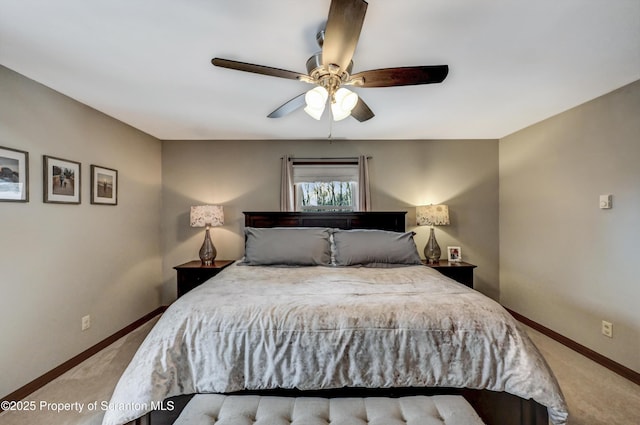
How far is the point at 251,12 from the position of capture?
4.53 feet

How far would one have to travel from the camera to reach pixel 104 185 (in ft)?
9.01

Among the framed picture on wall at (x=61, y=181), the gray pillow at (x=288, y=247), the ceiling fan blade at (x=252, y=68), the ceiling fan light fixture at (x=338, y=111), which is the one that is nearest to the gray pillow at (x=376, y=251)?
the gray pillow at (x=288, y=247)

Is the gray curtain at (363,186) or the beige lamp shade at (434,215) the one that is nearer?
the beige lamp shade at (434,215)

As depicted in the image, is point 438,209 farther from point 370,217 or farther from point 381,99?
point 381,99

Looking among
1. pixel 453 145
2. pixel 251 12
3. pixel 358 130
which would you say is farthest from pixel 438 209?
pixel 251 12

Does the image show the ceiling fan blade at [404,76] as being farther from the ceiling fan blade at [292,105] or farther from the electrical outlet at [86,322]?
the electrical outlet at [86,322]

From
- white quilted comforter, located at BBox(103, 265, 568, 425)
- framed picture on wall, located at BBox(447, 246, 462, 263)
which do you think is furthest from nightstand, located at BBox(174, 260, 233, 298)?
framed picture on wall, located at BBox(447, 246, 462, 263)

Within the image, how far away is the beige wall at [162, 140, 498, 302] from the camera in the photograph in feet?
12.0

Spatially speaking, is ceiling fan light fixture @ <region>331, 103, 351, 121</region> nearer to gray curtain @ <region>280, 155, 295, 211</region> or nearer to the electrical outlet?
A: gray curtain @ <region>280, 155, 295, 211</region>

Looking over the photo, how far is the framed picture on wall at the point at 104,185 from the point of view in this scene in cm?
262

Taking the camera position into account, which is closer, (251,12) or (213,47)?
(251,12)

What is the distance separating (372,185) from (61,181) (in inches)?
128

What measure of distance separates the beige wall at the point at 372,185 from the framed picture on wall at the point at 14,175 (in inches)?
66.1

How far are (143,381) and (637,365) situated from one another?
3.48m
